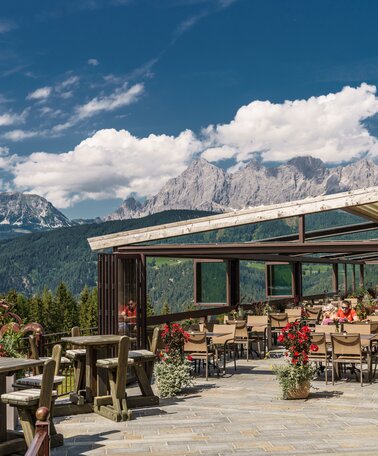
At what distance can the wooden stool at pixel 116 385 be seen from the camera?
7832 millimetres

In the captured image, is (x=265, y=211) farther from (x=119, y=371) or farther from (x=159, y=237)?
(x=119, y=371)

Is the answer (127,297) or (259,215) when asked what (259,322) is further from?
(127,297)

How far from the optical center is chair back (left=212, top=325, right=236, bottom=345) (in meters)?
11.5

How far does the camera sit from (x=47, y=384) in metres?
5.84

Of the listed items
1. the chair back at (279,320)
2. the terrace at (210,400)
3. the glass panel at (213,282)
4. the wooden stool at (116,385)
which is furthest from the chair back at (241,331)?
the glass panel at (213,282)

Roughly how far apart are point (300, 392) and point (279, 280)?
15055 millimetres

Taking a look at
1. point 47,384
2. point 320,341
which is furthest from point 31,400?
point 320,341

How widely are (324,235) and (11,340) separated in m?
9.76

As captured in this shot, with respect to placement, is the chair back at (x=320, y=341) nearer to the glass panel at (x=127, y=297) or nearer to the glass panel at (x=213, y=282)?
the glass panel at (x=127, y=297)

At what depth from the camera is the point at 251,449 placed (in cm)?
623

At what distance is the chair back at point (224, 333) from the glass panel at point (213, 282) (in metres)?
7.85

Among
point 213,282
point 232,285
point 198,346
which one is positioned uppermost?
point 213,282

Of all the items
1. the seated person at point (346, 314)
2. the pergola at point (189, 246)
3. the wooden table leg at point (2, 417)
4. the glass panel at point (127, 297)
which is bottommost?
the wooden table leg at point (2, 417)

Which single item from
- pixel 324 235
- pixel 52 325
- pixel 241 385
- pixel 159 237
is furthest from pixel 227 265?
pixel 52 325
